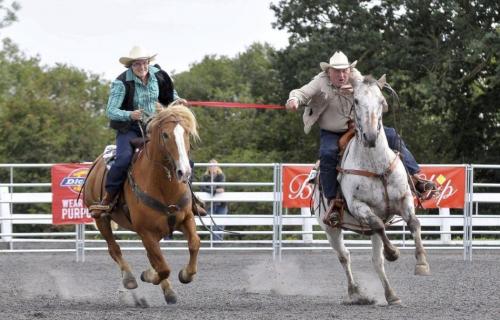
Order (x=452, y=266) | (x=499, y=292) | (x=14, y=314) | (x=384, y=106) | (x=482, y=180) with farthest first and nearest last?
(x=482, y=180) < (x=452, y=266) < (x=499, y=292) < (x=384, y=106) < (x=14, y=314)

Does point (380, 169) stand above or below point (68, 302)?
above

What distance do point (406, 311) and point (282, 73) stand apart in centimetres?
2163

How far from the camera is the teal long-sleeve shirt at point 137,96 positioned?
10.5m

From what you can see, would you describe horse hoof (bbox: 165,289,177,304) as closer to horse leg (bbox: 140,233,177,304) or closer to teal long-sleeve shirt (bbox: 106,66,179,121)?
horse leg (bbox: 140,233,177,304)

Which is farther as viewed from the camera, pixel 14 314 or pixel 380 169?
pixel 380 169

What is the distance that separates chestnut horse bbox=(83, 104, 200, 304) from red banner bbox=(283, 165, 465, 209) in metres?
7.17

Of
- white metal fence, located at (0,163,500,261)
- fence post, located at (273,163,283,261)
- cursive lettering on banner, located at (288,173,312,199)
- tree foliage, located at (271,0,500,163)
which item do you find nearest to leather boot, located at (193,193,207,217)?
white metal fence, located at (0,163,500,261)

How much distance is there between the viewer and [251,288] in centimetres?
1263

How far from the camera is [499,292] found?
11.8m

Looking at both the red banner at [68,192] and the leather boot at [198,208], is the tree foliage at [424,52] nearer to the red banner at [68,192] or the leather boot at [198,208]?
the red banner at [68,192]

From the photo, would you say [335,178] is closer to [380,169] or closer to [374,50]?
[380,169]

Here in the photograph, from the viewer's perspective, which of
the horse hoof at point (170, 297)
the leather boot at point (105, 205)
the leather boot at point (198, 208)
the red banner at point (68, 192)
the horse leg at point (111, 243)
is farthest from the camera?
the red banner at point (68, 192)

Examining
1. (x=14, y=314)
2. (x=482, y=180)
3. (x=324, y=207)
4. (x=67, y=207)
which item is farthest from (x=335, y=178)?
(x=482, y=180)

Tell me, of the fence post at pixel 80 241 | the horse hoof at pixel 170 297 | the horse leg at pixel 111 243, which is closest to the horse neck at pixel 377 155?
the horse hoof at pixel 170 297
